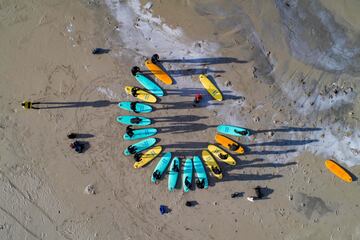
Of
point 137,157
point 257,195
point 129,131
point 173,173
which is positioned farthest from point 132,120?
point 257,195

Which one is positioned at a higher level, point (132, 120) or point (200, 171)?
point (132, 120)

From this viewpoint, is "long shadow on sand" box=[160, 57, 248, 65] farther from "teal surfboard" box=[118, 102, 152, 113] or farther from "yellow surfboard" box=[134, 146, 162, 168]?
"yellow surfboard" box=[134, 146, 162, 168]

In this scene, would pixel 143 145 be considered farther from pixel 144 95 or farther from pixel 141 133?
pixel 144 95

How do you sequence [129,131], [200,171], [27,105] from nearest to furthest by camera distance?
1. [27,105]
2. [129,131]
3. [200,171]

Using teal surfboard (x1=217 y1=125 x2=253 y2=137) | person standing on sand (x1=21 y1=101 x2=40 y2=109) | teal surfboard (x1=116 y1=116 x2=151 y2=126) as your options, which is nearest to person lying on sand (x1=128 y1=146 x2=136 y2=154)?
teal surfboard (x1=116 y1=116 x2=151 y2=126)

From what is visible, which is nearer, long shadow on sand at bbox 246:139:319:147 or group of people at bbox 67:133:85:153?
group of people at bbox 67:133:85:153
